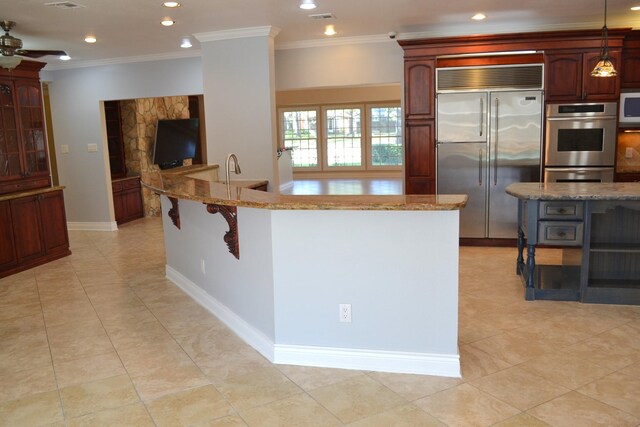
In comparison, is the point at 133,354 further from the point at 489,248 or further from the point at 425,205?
the point at 489,248

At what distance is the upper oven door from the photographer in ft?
18.9

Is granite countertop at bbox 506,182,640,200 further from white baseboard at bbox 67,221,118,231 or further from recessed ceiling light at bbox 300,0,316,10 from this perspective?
white baseboard at bbox 67,221,118,231

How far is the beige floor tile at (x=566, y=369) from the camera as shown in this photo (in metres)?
2.93

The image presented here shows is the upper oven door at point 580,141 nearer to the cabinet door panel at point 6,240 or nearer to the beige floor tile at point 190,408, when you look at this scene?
the beige floor tile at point 190,408

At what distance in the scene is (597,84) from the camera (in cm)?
575

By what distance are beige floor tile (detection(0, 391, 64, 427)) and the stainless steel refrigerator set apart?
4532mm

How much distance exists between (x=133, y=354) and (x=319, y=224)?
1.54 meters

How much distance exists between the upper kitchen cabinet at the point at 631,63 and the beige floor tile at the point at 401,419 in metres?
4.94

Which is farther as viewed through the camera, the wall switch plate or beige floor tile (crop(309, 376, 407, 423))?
the wall switch plate

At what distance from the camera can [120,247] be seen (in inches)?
271

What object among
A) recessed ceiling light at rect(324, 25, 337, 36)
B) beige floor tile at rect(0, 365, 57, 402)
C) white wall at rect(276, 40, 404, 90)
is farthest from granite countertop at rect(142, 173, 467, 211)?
white wall at rect(276, 40, 404, 90)

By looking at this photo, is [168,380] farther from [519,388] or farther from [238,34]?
[238,34]

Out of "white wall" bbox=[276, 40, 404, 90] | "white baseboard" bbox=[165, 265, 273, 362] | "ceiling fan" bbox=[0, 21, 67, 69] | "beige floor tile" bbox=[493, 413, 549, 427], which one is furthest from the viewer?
"white wall" bbox=[276, 40, 404, 90]

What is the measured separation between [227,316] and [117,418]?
1324 millimetres
